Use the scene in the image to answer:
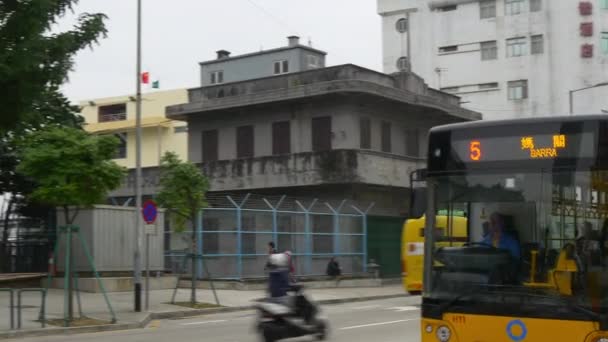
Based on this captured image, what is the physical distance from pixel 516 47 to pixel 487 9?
138 inches

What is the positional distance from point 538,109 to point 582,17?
21.7 feet

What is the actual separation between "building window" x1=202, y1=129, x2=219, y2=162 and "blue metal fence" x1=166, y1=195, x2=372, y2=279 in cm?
837

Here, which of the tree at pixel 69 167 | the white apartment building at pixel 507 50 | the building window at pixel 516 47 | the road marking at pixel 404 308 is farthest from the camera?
the building window at pixel 516 47

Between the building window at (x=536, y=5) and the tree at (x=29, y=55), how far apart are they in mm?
46238

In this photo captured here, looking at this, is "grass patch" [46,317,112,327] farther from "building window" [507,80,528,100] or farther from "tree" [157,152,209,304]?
"building window" [507,80,528,100]

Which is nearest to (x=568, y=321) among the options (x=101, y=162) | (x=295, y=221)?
(x=101, y=162)

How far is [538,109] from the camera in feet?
193

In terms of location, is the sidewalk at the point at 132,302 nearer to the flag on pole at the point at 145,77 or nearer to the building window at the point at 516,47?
the flag on pole at the point at 145,77

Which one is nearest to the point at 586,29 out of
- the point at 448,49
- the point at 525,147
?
the point at 448,49

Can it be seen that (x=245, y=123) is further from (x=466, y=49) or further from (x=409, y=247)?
(x=466, y=49)

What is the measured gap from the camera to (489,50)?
6103cm

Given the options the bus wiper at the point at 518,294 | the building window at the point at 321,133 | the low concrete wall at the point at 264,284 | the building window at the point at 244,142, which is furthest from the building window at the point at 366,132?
the bus wiper at the point at 518,294

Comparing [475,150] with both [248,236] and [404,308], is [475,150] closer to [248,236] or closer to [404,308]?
[404,308]

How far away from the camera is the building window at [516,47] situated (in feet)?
195
